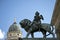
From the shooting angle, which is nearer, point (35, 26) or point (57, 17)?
point (57, 17)

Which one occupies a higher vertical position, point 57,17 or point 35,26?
point 57,17

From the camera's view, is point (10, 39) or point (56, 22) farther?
point (10, 39)

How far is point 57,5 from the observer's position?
32.9 feet

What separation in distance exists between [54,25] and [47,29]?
0.48m

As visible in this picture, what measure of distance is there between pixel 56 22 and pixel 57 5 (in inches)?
54.7

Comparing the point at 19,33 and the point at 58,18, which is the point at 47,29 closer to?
the point at 58,18

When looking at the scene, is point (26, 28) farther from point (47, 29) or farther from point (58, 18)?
point (58, 18)

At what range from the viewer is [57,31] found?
1094 centimetres

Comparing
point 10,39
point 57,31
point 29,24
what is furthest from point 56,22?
point 10,39

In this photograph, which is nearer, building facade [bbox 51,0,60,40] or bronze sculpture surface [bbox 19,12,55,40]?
building facade [bbox 51,0,60,40]

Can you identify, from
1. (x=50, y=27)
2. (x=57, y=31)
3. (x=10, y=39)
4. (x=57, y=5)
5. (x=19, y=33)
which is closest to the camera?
(x=57, y=5)

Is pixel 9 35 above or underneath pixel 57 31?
above

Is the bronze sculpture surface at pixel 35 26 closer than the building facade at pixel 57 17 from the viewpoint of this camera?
No

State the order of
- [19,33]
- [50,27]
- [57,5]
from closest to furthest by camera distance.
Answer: [57,5], [50,27], [19,33]
